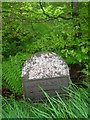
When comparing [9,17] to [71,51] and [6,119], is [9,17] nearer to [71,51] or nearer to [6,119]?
[71,51]

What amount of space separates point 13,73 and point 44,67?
35.6 inches

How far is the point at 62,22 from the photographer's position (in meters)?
4.64

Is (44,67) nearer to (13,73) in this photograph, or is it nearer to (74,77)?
(13,73)

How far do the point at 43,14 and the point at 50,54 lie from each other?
3.21 ft

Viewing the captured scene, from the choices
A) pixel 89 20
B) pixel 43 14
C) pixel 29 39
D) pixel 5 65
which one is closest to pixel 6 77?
pixel 5 65

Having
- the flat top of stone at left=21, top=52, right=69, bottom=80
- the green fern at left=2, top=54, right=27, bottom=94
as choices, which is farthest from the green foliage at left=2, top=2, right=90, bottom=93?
the flat top of stone at left=21, top=52, right=69, bottom=80

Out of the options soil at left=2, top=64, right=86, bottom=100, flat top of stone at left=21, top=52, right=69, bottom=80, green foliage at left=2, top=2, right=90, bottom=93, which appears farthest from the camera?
soil at left=2, top=64, right=86, bottom=100

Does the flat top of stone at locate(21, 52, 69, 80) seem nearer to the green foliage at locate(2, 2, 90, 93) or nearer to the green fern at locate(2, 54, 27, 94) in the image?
the green foliage at locate(2, 2, 90, 93)

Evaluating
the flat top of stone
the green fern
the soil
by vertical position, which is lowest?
the soil

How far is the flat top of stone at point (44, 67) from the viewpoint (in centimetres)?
379

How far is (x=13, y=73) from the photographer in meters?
4.66

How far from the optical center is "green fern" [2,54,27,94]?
4616 mm

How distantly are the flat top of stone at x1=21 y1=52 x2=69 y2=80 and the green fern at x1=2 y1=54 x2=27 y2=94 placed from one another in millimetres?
797

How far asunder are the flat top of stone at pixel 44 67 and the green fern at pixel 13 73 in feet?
2.61
